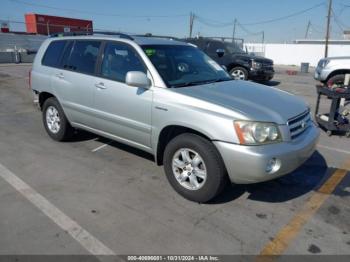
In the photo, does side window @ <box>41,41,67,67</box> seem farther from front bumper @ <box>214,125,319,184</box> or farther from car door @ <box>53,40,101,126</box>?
front bumper @ <box>214,125,319,184</box>

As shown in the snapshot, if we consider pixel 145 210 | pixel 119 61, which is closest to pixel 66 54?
pixel 119 61

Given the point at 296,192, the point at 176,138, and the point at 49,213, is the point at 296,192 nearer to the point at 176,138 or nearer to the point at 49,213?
the point at 176,138

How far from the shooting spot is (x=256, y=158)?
9.90ft

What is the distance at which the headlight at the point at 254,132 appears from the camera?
3.08m

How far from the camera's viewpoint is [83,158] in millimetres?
4816

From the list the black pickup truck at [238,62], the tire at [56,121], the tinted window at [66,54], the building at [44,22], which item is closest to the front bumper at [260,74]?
the black pickup truck at [238,62]

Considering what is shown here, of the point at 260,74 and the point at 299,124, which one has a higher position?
the point at 299,124

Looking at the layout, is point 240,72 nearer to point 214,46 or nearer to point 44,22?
point 214,46

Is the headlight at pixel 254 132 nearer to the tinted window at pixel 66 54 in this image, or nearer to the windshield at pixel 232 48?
the tinted window at pixel 66 54

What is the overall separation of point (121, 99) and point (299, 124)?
7.21ft

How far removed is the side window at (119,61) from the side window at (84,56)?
25cm

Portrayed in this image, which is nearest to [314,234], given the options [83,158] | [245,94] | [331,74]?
[245,94]

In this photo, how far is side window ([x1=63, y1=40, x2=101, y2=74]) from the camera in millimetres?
4590

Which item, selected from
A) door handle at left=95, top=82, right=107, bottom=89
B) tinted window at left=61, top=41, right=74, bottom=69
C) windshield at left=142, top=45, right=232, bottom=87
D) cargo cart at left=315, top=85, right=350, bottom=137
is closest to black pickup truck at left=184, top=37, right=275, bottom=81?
cargo cart at left=315, top=85, right=350, bottom=137
